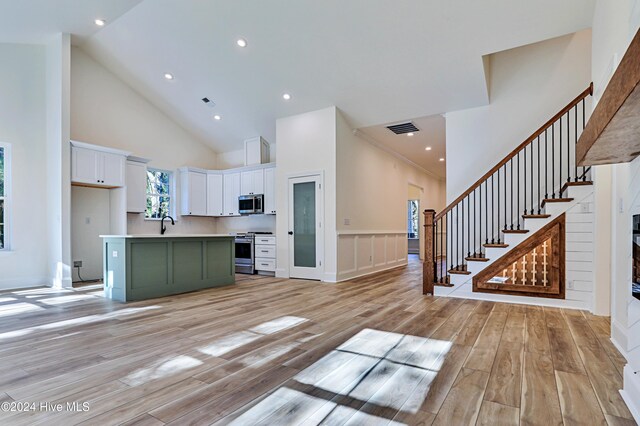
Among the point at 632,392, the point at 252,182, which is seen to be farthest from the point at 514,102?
the point at 252,182

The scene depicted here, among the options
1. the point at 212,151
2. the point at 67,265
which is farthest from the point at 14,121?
the point at 212,151

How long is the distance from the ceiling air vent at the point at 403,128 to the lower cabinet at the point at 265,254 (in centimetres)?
329

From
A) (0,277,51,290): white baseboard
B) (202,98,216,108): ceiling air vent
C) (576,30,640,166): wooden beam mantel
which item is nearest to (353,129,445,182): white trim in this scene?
(202,98,216,108): ceiling air vent

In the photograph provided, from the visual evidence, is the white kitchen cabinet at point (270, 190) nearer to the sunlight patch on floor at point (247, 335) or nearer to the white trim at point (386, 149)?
the white trim at point (386, 149)

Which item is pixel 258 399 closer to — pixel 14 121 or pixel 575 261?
pixel 575 261

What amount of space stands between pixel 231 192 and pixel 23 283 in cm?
409

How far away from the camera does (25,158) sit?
573 centimetres

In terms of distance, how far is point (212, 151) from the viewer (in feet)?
29.0

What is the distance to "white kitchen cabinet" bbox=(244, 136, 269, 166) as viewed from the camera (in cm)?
770

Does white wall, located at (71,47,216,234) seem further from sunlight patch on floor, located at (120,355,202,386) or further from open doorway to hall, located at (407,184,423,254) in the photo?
open doorway to hall, located at (407,184,423,254)

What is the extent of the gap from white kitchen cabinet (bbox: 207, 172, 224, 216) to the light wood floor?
168 inches

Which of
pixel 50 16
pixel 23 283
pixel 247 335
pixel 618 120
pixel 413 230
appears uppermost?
pixel 50 16

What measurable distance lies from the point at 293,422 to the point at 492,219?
4613mm

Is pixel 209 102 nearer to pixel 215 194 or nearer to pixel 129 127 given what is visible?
pixel 129 127
